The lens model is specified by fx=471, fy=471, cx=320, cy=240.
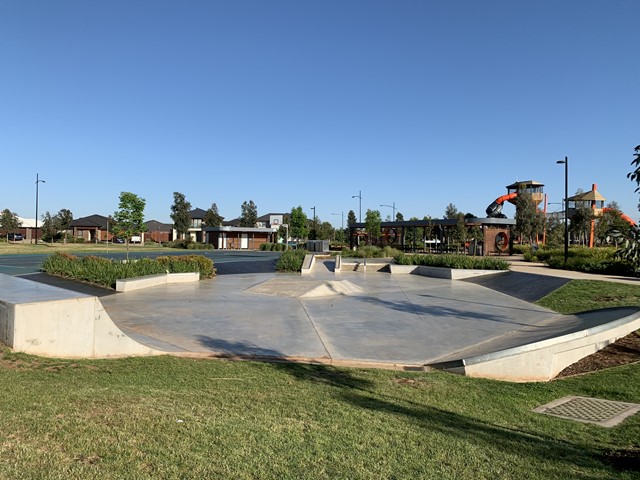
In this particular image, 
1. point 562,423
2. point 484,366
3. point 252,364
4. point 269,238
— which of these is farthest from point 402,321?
point 269,238

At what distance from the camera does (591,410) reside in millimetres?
6062

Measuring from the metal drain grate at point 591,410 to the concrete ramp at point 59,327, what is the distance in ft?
20.3

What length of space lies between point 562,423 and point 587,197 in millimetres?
65010

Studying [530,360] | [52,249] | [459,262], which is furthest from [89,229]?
[530,360]

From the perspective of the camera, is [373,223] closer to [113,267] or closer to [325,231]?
[113,267]

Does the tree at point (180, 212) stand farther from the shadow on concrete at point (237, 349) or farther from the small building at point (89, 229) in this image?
the shadow on concrete at point (237, 349)

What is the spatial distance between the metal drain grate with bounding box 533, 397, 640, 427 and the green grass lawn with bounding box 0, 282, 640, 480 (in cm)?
16

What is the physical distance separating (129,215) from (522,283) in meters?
19.3

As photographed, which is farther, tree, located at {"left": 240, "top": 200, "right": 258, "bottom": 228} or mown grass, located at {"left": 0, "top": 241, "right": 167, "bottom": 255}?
tree, located at {"left": 240, "top": 200, "right": 258, "bottom": 228}

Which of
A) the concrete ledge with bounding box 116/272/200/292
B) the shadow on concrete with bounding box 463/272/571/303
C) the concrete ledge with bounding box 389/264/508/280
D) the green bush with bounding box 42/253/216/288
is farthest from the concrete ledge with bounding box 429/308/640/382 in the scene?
the concrete ledge with bounding box 389/264/508/280

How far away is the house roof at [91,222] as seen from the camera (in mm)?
81044

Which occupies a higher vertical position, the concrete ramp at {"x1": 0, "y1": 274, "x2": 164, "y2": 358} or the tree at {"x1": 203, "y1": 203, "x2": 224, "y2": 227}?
the tree at {"x1": 203, "y1": 203, "x2": 224, "y2": 227}

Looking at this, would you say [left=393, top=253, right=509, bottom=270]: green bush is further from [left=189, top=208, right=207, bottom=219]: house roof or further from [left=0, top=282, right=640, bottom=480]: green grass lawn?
[left=189, top=208, right=207, bottom=219]: house roof

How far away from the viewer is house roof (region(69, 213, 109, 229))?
81.0 metres
